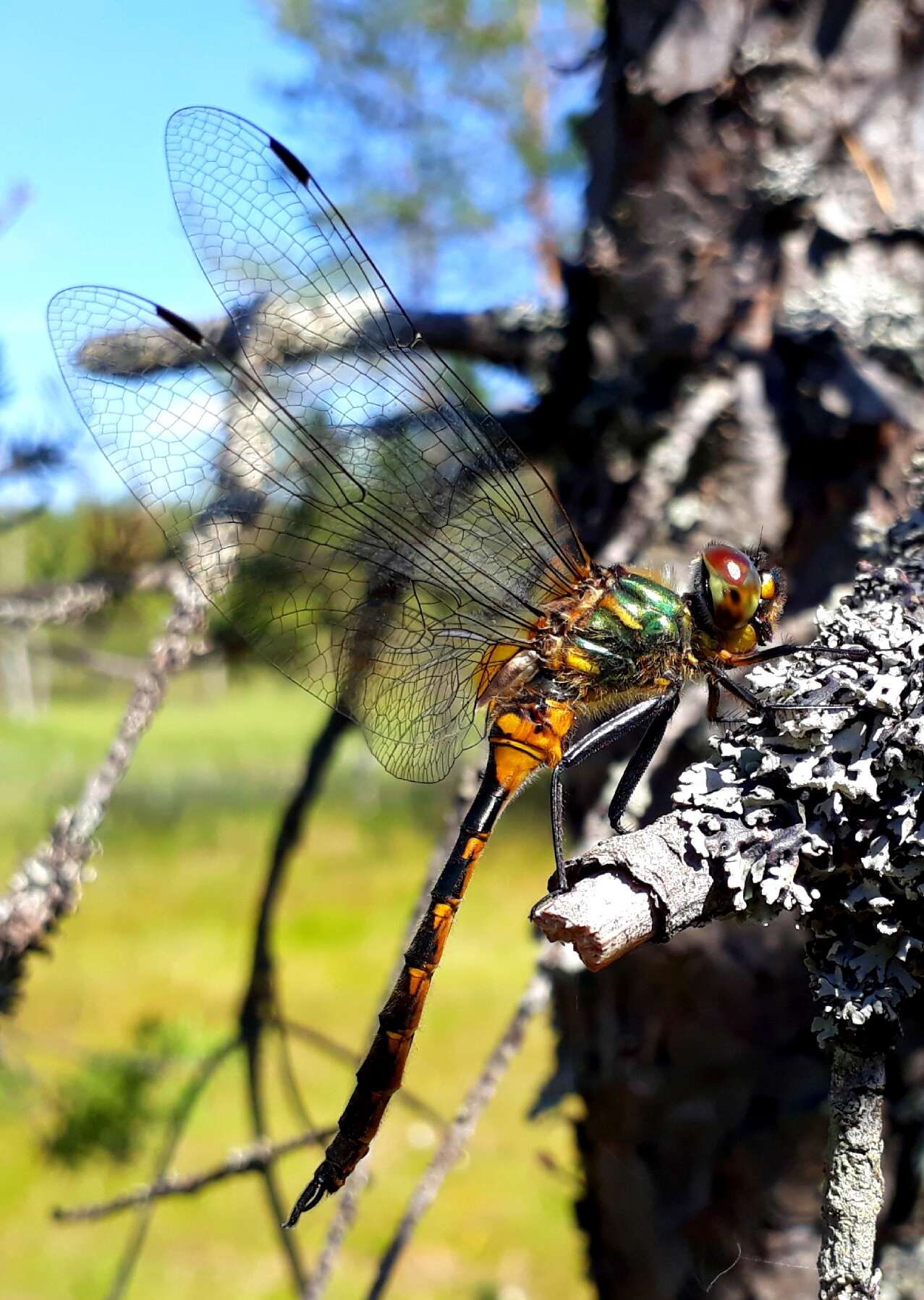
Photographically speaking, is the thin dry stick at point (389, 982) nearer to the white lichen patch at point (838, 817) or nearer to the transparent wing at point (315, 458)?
the transparent wing at point (315, 458)

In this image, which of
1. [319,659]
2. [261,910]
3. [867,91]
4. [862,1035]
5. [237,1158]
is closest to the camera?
[862,1035]

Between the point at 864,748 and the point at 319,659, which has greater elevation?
the point at 319,659

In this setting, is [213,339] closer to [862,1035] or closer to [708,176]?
[708,176]

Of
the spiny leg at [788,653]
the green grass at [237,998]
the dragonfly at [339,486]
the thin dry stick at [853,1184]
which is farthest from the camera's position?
the green grass at [237,998]

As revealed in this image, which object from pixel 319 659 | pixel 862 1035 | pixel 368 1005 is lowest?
pixel 862 1035

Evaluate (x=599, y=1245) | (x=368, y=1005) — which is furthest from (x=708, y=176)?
(x=368, y=1005)

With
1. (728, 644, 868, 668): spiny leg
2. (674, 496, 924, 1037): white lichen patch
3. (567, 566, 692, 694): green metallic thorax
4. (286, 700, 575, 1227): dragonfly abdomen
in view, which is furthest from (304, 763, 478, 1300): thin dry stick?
(674, 496, 924, 1037): white lichen patch

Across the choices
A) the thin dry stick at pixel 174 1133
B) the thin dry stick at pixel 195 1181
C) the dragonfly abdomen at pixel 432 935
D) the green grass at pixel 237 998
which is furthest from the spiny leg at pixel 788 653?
the thin dry stick at pixel 174 1133
